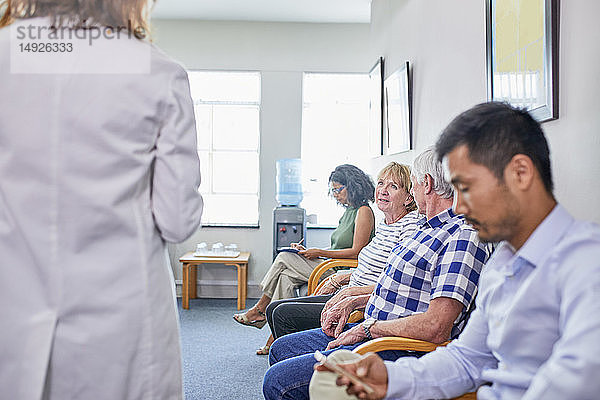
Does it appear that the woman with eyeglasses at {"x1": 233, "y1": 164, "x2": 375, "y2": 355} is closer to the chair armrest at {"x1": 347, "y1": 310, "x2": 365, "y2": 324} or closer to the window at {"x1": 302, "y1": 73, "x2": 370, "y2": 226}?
the chair armrest at {"x1": 347, "y1": 310, "x2": 365, "y2": 324}

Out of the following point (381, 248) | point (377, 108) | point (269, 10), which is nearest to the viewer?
point (381, 248)

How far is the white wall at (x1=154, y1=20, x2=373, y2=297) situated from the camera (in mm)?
6379

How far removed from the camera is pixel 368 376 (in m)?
1.34

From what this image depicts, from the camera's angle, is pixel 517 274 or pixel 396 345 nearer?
pixel 517 274

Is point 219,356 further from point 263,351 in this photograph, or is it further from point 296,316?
point 296,316

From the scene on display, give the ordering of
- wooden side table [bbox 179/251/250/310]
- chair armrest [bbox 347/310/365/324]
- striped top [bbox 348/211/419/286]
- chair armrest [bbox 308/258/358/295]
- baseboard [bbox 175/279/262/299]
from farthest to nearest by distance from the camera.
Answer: baseboard [bbox 175/279/262/299]
wooden side table [bbox 179/251/250/310]
chair armrest [bbox 308/258/358/295]
striped top [bbox 348/211/419/286]
chair armrest [bbox 347/310/365/324]

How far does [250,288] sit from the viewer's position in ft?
20.9

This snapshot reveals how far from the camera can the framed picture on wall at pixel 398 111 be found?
3912 millimetres

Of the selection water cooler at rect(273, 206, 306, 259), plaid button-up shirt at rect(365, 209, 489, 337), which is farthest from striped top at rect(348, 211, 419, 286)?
water cooler at rect(273, 206, 306, 259)

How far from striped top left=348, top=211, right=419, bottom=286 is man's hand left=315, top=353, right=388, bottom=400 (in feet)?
4.87

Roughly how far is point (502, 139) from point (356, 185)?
2.98 m

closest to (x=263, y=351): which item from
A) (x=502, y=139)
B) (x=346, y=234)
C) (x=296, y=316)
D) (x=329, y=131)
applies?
(x=346, y=234)

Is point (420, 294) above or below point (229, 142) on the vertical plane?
below

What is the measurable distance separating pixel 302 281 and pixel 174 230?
2878 millimetres
